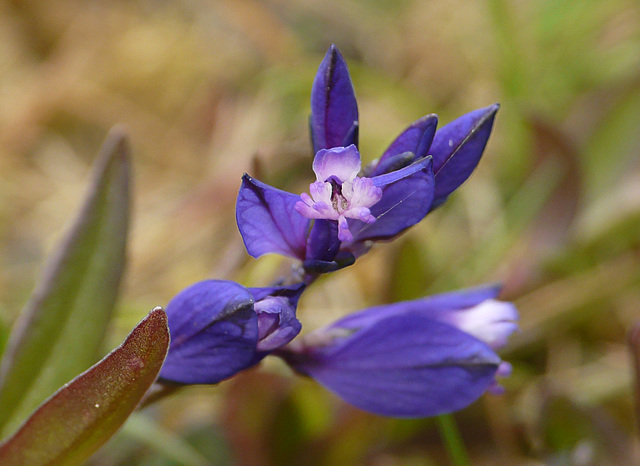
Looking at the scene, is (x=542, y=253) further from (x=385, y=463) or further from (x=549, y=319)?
(x=385, y=463)

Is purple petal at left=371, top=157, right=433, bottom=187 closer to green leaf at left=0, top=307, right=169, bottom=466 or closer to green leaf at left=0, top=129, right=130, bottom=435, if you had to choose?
green leaf at left=0, top=307, right=169, bottom=466

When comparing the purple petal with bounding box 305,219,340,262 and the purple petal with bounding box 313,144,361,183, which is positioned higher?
the purple petal with bounding box 313,144,361,183

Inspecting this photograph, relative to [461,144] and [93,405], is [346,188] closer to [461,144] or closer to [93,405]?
[461,144]

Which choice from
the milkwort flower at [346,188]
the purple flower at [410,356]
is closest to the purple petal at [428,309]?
the purple flower at [410,356]

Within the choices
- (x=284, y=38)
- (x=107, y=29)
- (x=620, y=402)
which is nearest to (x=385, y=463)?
(x=620, y=402)

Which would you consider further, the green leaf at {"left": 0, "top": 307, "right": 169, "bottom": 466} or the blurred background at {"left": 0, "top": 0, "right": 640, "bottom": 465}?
the blurred background at {"left": 0, "top": 0, "right": 640, "bottom": 465}

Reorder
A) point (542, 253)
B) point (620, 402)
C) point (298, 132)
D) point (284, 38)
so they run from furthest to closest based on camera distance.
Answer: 1. point (284, 38)
2. point (298, 132)
3. point (542, 253)
4. point (620, 402)

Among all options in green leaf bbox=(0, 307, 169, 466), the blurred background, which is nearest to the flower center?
green leaf bbox=(0, 307, 169, 466)
